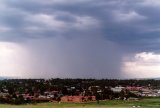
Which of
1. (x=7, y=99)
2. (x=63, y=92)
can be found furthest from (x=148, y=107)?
(x=63, y=92)

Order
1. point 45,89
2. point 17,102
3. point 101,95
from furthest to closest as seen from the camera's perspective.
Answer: point 45,89
point 101,95
point 17,102

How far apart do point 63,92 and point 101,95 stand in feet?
70.6

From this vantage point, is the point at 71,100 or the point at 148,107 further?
the point at 71,100

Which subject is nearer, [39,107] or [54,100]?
[39,107]

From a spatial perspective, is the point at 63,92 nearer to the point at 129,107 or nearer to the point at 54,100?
the point at 54,100

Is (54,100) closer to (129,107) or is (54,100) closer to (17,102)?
(17,102)

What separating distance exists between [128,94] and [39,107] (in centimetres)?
5015

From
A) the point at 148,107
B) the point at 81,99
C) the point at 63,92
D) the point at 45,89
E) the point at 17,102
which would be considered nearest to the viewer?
the point at 148,107

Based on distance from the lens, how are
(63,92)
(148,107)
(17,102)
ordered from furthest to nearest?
(63,92) < (17,102) < (148,107)

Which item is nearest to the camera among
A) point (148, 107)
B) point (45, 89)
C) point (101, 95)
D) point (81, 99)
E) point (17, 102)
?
point (148, 107)

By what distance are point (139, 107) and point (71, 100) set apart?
31.3 meters

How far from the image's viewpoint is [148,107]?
84375 millimetres

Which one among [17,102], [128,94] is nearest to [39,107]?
[17,102]

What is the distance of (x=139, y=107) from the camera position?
8600 cm
